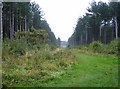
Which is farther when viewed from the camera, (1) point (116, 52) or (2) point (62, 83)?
(1) point (116, 52)

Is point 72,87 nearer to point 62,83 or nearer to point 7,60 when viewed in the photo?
point 62,83

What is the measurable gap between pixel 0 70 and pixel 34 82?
245 centimetres

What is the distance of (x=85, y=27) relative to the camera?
7988cm

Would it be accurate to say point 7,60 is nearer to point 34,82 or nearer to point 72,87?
point 34,82

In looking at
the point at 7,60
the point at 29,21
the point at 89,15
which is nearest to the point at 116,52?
the point at 7,60

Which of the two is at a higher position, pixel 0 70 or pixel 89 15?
pixel 89 15

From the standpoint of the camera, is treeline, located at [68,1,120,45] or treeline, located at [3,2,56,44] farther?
treeline, located at [68,1,120,45]

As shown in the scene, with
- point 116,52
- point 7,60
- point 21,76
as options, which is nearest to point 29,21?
point 116,52

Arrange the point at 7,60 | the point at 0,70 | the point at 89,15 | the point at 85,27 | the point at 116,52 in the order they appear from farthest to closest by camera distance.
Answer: the point at 85,27 → the point at 89,15 → the point at 116,52 → the point at 7,60 → the point at 0,70

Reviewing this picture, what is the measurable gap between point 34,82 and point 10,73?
5.73ft

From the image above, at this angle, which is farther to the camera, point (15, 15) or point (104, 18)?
point (104, 18)

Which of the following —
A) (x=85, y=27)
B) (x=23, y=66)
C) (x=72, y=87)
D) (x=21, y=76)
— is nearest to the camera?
(x=72, y=87)

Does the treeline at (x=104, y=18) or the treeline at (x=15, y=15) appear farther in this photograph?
the treeline at (x=104, y=18)

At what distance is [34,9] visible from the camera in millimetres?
63438
